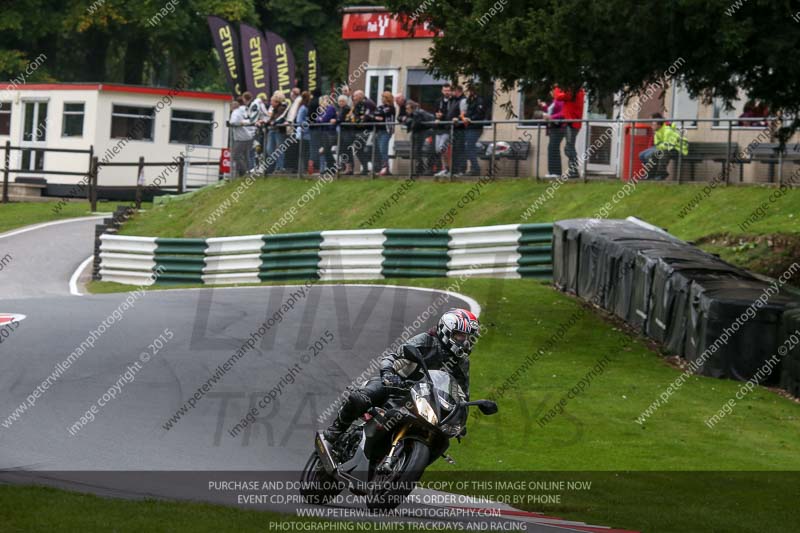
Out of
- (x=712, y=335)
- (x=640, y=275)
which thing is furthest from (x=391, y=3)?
(x=712, y=335)

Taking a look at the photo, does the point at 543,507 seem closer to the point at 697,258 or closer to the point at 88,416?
the point at 88,416

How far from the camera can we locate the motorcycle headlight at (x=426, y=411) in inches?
369

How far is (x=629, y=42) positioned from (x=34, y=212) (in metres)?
24.6

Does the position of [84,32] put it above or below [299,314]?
above

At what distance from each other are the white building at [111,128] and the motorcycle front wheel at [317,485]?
33.6 metres

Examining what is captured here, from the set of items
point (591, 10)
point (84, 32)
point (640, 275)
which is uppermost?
point (84, 32)

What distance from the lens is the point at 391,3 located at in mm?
20219

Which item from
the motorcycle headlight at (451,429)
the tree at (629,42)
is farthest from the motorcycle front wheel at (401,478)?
the tree at (629,42)

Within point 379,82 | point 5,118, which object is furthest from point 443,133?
point 5,118

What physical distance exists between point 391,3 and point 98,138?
25.1 meters

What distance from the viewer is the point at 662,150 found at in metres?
25.4

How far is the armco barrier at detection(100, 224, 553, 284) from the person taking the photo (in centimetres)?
2403

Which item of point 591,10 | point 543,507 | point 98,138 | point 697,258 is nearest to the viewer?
point 543,507

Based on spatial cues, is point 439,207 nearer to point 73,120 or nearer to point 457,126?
point 457,126
